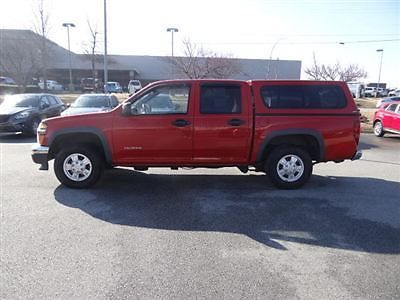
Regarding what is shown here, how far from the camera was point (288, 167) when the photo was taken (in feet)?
20.9


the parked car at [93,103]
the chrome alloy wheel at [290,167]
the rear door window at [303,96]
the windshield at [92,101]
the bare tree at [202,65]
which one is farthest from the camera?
the bare tree at [202,65]

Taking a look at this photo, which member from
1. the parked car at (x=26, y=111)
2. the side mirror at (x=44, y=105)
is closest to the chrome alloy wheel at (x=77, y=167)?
the parked car at (x=26, y=111)

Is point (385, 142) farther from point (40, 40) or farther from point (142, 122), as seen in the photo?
point (40, 40)

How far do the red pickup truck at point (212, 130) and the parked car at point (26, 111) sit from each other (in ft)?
24.0

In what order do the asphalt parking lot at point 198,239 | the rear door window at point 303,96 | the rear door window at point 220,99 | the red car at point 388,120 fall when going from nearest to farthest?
the asphalt parking lot at point 198,239, the rear door window at point 220,99, the rear door window at point 303,96, the red car at point 388,120

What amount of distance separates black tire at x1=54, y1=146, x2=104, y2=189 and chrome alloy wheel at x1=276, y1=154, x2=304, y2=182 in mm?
3097

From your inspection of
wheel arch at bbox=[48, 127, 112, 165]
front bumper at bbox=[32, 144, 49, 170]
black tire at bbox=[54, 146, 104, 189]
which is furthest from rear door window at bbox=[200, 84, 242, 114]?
front bumper at bbox=[32, 144, 49, 170]

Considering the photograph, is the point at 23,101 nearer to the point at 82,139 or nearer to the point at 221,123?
the point at 82,139

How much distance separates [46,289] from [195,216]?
2.25 m

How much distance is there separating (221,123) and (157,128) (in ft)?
3.46

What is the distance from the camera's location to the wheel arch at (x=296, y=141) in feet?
20.2

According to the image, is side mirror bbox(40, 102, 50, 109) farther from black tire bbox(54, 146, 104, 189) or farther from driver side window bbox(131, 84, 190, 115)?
driver side window bbox(131, 84, 190, 115)

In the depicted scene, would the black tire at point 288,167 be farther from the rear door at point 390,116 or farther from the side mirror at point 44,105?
the side mirror at point 44,105

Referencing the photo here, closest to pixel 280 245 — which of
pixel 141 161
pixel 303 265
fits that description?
pixel 303 265
